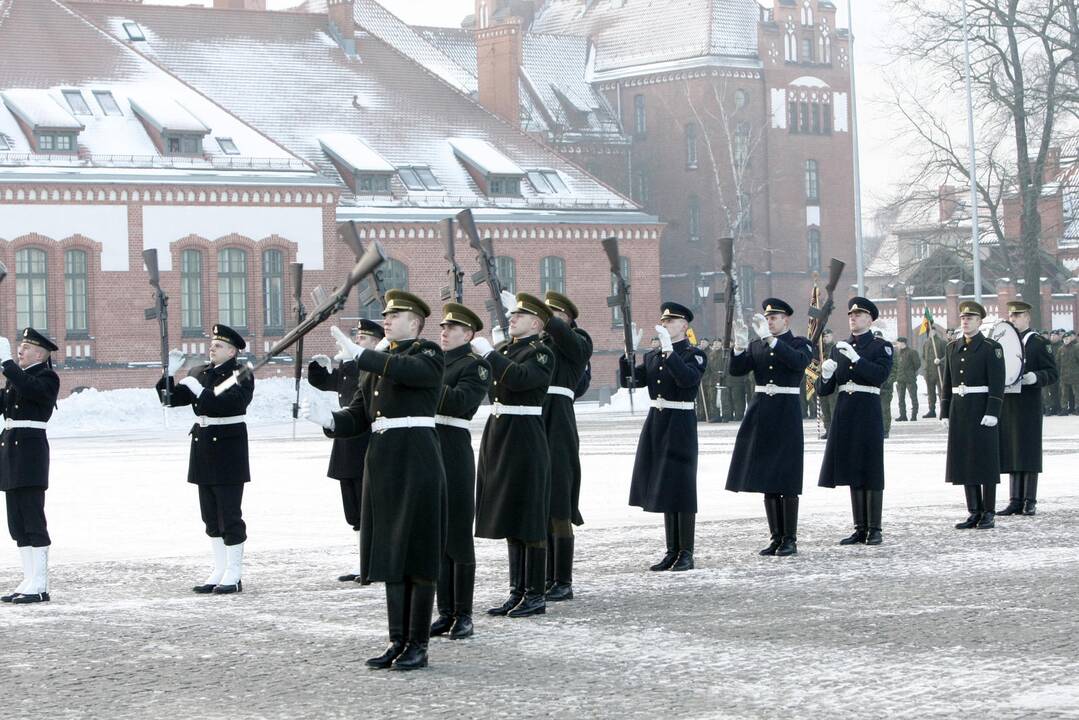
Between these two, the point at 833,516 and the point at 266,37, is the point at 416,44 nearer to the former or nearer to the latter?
Result: the point at 266,37

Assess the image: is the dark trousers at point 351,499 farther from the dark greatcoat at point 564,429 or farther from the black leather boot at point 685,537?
the black leather boot at point 685,537

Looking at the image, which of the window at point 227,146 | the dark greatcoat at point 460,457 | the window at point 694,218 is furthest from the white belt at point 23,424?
the window at point 694,218

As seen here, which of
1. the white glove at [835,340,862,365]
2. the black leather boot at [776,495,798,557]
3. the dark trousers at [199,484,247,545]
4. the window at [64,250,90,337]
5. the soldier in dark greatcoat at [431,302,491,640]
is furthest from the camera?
the window at [64,250,90,337]

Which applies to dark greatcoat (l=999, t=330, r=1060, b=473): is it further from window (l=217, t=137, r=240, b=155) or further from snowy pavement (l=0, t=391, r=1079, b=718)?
window (l=217, t=137, r=240, b=155)

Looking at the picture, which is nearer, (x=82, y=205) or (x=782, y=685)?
(x=782, y=685)

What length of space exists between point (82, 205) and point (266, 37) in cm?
1169

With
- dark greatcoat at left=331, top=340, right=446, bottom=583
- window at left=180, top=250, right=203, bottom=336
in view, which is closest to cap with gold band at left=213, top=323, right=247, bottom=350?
dark greatcoat at left=331, top=340, right=446, bottom=583

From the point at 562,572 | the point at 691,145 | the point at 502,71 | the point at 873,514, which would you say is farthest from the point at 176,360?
the point at 562,572

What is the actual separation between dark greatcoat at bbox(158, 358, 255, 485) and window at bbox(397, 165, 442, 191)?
40.3 m

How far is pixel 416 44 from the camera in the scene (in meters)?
71.7

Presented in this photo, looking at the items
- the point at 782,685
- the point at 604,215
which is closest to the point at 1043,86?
the point at 604,215

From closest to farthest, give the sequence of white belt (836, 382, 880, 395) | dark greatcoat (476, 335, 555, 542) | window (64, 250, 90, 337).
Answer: dark greatcoat (476, 335, 555, 542)
white belt (836, 382, 880, 395)
window (64, 250, 90, 337)

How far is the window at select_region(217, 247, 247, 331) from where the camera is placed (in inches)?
1917

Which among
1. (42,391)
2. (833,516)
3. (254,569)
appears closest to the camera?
(42,391)
